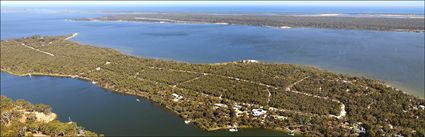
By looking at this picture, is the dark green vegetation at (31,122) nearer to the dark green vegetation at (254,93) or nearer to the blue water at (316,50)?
the dark green vegetation at (254,93)

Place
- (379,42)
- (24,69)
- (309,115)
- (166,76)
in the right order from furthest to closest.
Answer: (379,42)
(24,69)
(166,76)
(309,115)

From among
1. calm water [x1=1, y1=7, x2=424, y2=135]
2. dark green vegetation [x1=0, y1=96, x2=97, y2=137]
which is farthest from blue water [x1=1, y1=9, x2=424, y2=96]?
dark green vegetation [x1=0, y1=96, x2=97, y2=137]

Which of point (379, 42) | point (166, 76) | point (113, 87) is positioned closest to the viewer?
point (113, 87)

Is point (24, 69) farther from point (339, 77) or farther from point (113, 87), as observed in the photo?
point (339, 77)

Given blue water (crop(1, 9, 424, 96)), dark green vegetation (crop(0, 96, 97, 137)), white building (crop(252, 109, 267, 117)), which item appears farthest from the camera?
blue water (crop(1, 9, 424, 96))

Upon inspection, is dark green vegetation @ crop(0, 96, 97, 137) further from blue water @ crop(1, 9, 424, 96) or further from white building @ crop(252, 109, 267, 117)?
blue water @ crop(1, 9, 424, 96)

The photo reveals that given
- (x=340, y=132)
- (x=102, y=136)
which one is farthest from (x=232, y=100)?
(x=102, y=136)
